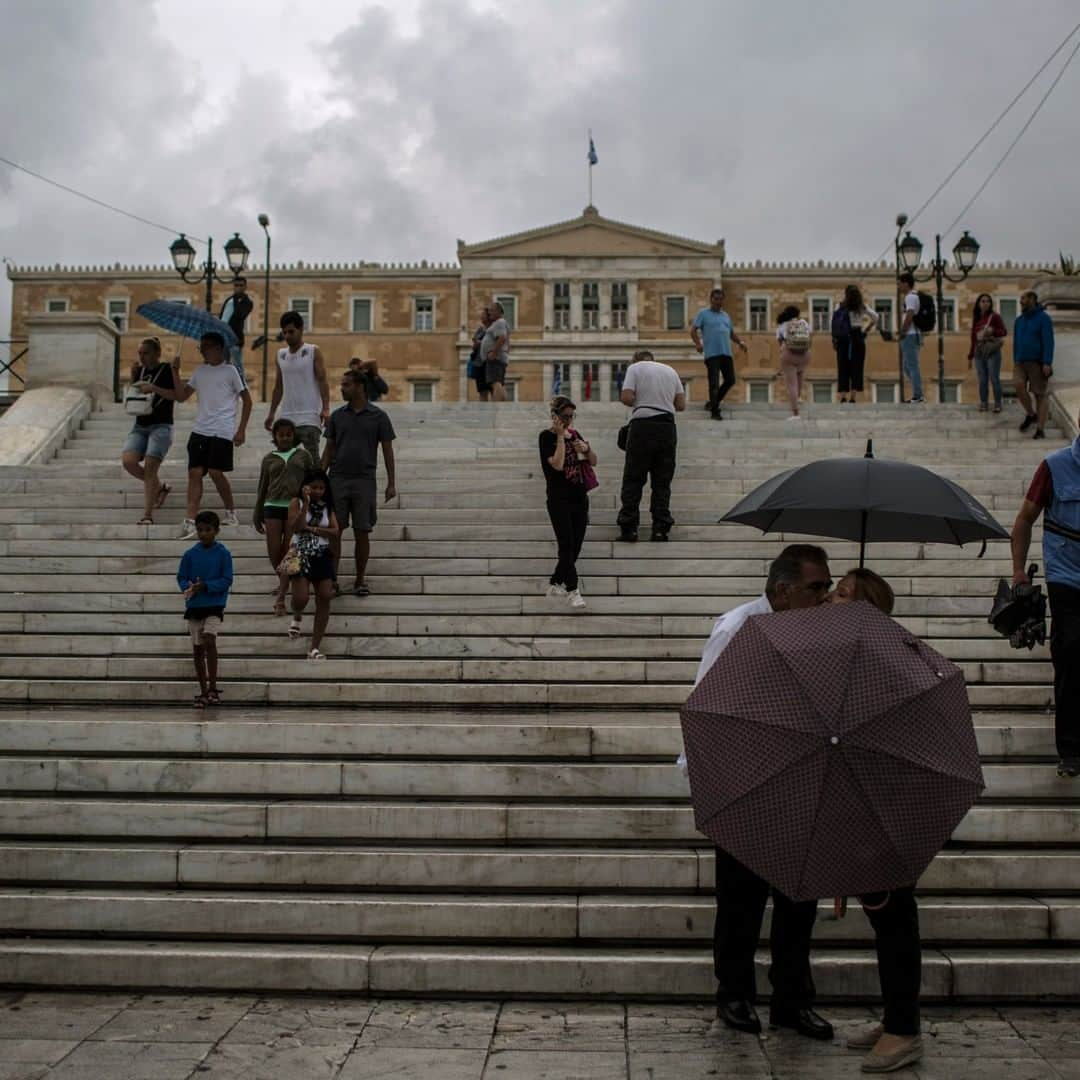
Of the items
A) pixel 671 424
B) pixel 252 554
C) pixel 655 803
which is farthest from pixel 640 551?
pixel 655 803

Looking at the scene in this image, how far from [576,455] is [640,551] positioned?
1.19 m

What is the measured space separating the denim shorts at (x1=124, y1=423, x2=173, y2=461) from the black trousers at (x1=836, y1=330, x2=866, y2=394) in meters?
8.62

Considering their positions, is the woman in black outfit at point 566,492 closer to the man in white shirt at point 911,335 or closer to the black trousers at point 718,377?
the black trousers at point 718,377

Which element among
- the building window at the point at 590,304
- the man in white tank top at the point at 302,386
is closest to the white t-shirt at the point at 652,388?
the man in white tank top at the point at 302,386

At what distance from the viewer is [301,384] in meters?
9.77

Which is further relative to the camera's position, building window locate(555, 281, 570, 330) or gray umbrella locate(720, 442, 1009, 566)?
building window locate(555, 281, 570, 330)

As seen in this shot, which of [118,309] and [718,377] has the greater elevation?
[118,309]

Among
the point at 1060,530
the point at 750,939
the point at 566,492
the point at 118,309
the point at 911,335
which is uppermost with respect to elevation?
the point at 118,309

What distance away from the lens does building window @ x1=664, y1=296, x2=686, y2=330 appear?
55.3m

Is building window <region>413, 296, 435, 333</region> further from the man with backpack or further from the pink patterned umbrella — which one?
the pink patterned umbrella

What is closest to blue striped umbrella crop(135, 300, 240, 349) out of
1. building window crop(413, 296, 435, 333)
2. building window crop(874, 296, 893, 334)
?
building window crop(413, 296, 435, 333)

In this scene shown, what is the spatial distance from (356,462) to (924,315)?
31.5 feet

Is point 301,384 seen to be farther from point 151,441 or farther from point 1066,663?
point 1066,663

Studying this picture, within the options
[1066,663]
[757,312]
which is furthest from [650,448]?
[757,312]
